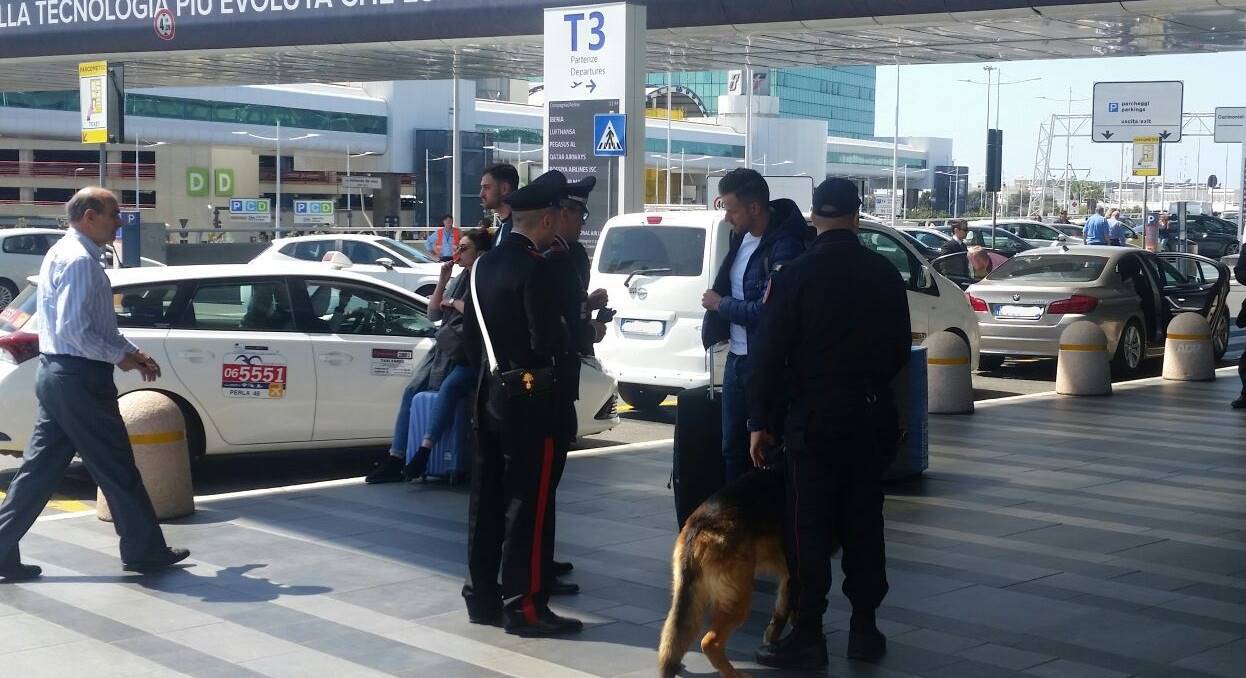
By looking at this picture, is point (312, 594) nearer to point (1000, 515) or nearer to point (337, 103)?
point (1000, 515)

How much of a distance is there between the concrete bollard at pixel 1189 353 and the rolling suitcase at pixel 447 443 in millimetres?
9671

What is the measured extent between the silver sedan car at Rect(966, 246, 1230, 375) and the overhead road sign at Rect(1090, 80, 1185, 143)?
16419mm

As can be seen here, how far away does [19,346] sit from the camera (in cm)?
890

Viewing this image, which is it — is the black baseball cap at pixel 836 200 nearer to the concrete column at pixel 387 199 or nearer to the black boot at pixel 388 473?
the black boot at pixel 388 473

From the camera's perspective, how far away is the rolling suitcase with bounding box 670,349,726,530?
7.17m

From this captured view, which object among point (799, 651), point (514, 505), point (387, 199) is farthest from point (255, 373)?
point (387, 199)

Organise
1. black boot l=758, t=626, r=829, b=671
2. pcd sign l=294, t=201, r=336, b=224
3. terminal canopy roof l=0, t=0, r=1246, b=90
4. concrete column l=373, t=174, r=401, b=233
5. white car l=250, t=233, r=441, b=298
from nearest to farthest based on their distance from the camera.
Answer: black boot l=758, t=626, r=829, b=671
terminal canopy roof l=0, t=0, r=1246, b=90
white car l=250, t=233, r=441, b=298
pcd sign l=294, t=201, r=336, b=224
concrete column l=373, t=174, r=401, b=233

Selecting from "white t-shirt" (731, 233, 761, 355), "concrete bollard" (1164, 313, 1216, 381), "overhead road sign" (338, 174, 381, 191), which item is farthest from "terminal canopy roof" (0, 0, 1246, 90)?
"overhead road sign" (338, 174, 381, 191)

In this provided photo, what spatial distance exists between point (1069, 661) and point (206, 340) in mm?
6088

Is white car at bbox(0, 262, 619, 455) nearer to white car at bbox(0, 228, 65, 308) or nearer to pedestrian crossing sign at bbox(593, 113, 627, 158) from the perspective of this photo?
pedestrian crossing sign at bbox(593, 113, 627, 158)

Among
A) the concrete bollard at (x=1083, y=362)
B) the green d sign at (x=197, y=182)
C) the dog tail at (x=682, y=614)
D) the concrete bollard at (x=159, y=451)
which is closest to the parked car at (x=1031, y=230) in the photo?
the concrete bollard at (x=1083, y=362)

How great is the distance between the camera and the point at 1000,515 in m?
8.49

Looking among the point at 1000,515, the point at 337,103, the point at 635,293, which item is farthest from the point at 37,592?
the point at 337,103

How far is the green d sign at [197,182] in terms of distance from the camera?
234 feet
